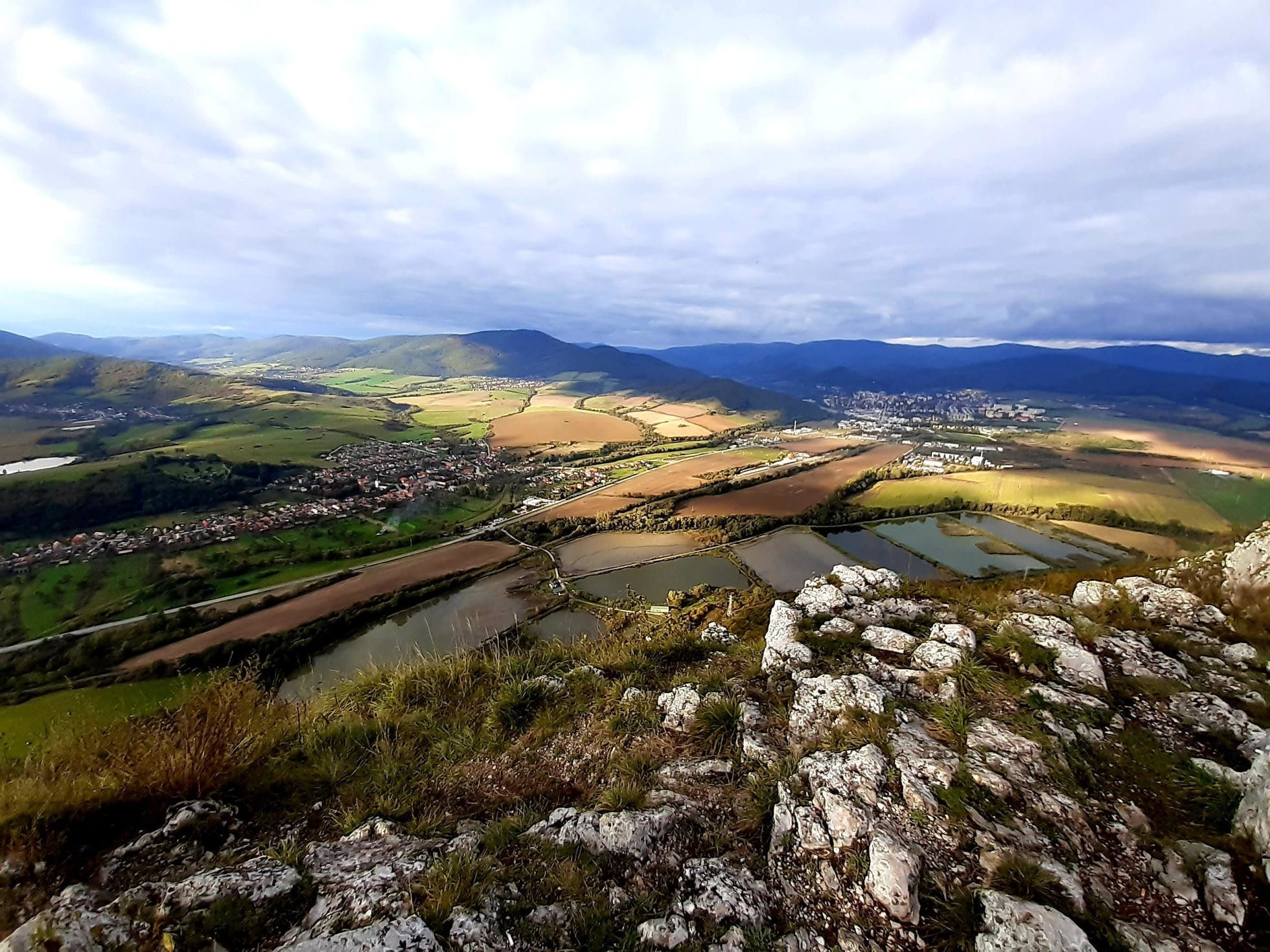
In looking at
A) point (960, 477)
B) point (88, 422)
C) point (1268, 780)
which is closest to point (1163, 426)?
point (960, 477)

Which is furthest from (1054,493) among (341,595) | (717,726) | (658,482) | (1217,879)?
(341,595)

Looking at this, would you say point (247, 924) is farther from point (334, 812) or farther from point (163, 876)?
point (334, 812)

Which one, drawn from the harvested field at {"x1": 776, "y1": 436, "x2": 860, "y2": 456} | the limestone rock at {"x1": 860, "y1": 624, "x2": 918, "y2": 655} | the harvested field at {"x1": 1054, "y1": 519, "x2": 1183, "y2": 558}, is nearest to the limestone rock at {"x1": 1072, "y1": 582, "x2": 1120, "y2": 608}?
the limestone rock at {"x1": 860, "y1": 624, "x2": 918, "y2": 655}

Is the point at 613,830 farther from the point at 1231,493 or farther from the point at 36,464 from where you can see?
the point at 36,464

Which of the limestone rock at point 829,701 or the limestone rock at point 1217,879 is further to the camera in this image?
the limestone rock at point 829,701

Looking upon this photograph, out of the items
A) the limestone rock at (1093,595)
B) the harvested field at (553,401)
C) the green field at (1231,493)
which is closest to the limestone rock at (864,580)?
the limestone rock at (1093,595)

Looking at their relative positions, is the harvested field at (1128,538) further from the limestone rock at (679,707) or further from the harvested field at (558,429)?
the harvested field at (558,429)
